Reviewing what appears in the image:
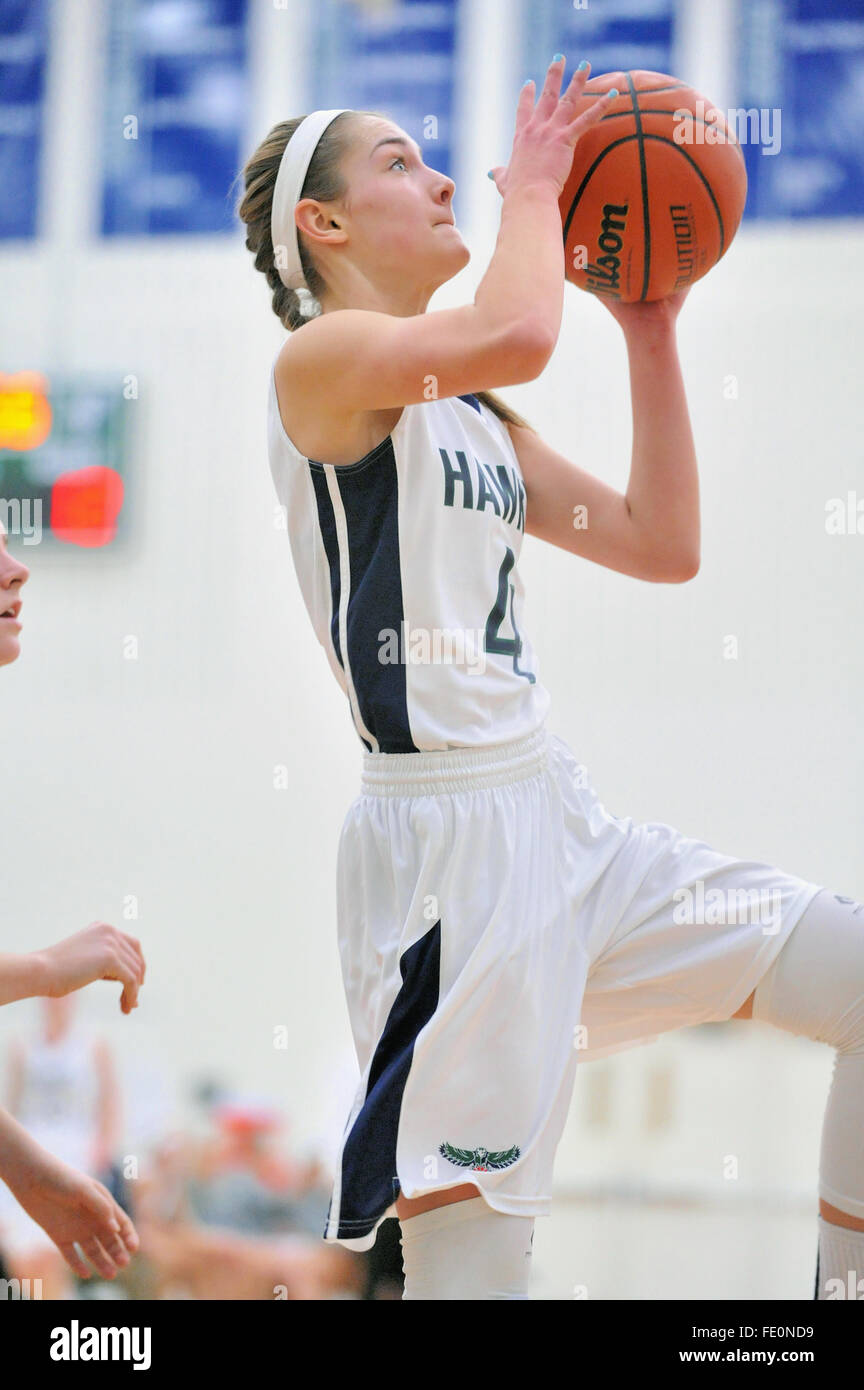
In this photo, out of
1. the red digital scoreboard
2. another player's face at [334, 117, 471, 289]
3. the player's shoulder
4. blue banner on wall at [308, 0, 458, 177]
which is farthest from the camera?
the red digital scoreboard

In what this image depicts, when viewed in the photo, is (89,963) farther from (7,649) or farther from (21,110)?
(21,110)

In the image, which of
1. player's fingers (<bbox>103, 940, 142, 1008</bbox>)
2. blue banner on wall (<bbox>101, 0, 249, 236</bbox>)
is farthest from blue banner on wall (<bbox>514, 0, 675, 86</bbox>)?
player's fingers (<bbox>103, 940, 142, 1008</bbox>)

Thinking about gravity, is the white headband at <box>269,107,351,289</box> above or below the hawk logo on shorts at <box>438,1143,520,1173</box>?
above

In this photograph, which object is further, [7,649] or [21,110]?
[21,110]

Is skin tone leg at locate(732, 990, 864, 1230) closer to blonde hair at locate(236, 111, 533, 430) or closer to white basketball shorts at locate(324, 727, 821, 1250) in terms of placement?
white basketball shorts at locate(324, 727, 821, 1250)

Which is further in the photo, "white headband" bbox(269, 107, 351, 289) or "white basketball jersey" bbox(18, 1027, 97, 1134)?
"white basketball jersey" bbox(18, 1027, 97, 1134)

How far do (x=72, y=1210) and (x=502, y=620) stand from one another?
2.97 feet

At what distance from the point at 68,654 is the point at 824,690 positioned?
1736 millimetres

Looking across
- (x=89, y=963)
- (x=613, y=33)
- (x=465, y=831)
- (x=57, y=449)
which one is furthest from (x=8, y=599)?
(x=613, y=33)

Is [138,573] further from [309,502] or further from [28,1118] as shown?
[309,502]

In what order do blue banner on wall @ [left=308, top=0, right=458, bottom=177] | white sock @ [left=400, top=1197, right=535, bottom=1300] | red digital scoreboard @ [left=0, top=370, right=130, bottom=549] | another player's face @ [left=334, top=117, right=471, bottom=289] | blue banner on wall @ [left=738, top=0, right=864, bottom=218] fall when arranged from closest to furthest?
white sock @ [left=400, top=1197, right=535, bottom=1300]
another player's face @ [left=334, top=117, right=471, bottom=289]
blue banner on wall @ [left=738, top=0, right=864, bottom=218]
blue banner on wall @ [left=308, top=0, right=458, bottom=177]
red digital scoreboard @ [left=0, top=370, right=130, bottom=549]

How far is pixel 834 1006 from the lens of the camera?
154cm

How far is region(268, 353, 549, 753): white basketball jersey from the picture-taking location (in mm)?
1555

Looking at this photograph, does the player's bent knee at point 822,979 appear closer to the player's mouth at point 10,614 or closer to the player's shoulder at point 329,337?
the player's shoulder at point 329,337
